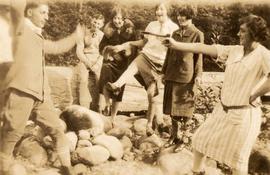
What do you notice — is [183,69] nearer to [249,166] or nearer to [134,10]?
[134,10]

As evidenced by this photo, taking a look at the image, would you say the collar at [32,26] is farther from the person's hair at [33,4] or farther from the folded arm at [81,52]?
the folded arm at [81,52]

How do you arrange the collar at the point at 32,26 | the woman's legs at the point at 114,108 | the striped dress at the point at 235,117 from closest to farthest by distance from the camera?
the striped dress at the point at 235,117, the collar at the point at 32,26, the woman's legs at the point at 114,108

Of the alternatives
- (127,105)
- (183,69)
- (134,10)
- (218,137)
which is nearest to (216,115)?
(218,137)

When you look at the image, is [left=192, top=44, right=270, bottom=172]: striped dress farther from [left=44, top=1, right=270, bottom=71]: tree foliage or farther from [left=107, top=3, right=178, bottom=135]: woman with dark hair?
[left=107, top=3, right=178, bottom=135]: woman with dark hair

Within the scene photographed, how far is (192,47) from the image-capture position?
2.96 m

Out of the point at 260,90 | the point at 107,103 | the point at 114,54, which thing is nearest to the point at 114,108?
the point at 107,103

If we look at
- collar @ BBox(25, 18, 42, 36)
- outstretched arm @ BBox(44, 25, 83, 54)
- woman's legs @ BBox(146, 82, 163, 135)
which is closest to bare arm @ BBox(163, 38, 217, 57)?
woman's legs @ BBox(146, 82, 163, 135)

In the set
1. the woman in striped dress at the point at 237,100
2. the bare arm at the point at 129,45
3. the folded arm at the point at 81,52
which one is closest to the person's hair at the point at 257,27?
the woman in striped dress at the point at 237,100

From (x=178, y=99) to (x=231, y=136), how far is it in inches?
14.5

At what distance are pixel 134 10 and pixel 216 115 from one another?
755 millimetres

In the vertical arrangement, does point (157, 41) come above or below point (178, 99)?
above

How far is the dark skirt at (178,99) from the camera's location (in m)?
3.04

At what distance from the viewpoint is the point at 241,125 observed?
114 inches

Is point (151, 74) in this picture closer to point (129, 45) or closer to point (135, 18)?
point (129, 45)
